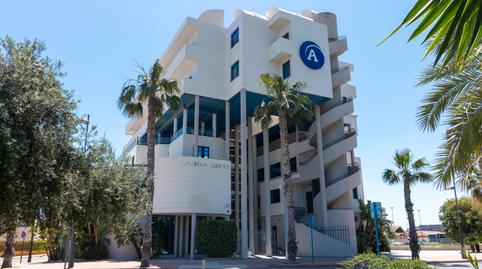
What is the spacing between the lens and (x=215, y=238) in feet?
A: 97.3

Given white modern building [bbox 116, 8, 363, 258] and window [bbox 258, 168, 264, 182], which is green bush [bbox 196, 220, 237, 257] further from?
window [bbox 258, 168, 264, 182]

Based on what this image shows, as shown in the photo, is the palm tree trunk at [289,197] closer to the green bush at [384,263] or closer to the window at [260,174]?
the window at [260,174]

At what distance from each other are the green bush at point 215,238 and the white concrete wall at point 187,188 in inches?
46.0

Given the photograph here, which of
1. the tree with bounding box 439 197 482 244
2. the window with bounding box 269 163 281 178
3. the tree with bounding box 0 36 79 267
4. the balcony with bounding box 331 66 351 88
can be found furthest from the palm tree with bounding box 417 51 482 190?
the tree with bounding box 439 197 482 244

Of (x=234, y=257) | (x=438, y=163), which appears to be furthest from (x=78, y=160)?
(x=234, y=257)

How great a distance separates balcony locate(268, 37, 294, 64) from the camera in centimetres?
3491

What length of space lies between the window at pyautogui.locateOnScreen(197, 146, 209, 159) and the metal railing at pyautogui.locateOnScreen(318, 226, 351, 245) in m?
11.6

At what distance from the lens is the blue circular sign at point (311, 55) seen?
117 ft

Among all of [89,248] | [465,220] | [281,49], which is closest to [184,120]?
[281,49]

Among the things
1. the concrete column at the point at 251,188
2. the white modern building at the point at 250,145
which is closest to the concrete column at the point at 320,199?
the white modern building at the point at 250,145

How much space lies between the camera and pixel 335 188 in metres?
34.2

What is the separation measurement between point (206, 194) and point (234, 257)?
17.4 feet

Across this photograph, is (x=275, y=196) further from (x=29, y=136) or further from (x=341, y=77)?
(x=29, y=136)

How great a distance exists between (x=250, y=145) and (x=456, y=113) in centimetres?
3109
